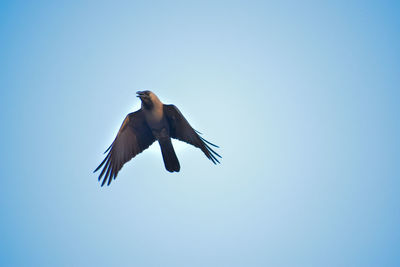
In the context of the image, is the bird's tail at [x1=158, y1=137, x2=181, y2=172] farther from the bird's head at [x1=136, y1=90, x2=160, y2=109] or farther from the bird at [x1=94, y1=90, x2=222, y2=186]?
the bird's head at [x1=136, y1=90, x2=160, y2=109]

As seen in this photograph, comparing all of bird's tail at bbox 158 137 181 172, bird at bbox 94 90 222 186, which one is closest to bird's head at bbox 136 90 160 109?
bird at bbox 94 90 222 186

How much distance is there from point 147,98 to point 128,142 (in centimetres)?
134

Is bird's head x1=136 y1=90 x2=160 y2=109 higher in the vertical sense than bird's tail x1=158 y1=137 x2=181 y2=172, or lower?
higher

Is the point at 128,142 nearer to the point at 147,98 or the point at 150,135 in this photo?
the point at 150,135

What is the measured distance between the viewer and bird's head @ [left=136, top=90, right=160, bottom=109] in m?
7.87

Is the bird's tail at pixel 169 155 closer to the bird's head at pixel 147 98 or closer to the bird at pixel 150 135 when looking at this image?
the bird at pixel 150 135

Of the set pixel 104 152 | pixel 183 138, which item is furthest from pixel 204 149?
pixel 104 152

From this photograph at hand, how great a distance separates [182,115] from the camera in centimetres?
805

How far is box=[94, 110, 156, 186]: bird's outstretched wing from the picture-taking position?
26.4 feet

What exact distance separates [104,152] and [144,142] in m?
1.05

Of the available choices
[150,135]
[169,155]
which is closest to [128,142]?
[150,135]

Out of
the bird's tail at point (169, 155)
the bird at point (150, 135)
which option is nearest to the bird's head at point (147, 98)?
the bird at point (150, 135)

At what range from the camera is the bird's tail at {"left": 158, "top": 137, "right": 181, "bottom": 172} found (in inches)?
313

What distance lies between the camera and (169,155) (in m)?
8.11
